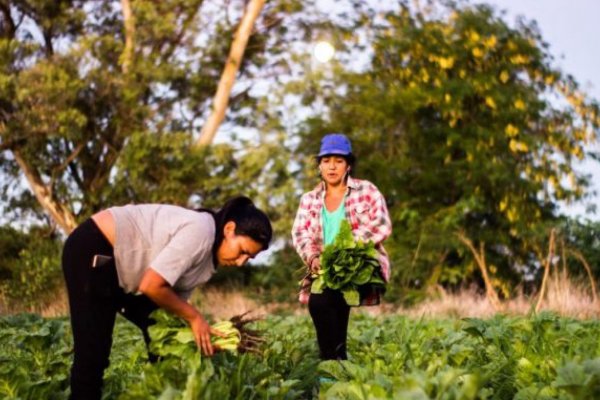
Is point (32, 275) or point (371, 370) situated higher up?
point (32, 275)

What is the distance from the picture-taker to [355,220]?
6.29m

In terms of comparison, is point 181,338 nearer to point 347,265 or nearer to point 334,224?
point 347,265

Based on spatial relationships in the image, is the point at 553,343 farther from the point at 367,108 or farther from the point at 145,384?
the point at 367,108

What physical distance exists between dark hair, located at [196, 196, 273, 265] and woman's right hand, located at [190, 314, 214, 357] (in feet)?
1.17

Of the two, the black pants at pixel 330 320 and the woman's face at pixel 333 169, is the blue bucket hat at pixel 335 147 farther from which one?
the black pants at pixel 330 320

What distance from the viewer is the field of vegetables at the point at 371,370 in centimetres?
362

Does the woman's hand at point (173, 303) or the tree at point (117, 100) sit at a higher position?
the tree at point (117, 100)

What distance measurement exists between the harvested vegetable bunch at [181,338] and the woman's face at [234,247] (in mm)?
346

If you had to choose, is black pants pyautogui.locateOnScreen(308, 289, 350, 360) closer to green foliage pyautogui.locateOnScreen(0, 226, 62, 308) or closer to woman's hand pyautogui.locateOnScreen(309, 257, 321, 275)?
woman's hand pyautogui.locateOnScreen(309, 257, 321, 275)

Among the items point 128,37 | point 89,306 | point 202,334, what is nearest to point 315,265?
point 202,334

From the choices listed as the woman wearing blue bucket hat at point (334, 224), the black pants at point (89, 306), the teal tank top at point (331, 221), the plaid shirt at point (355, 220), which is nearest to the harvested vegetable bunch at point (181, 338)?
the black pants at point (89, 306)

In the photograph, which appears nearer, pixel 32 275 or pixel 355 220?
pixel 355 220

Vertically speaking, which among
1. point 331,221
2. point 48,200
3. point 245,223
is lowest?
point 245,223

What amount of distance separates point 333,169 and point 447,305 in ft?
30.1
